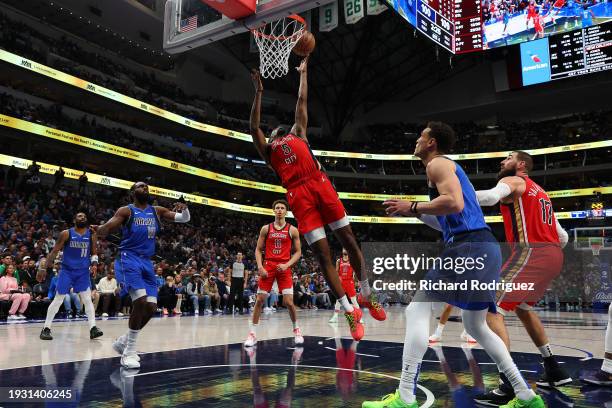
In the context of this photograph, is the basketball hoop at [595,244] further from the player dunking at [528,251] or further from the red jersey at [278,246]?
the player dunking at [528,251]

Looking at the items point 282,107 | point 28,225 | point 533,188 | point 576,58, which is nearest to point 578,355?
point 533,188

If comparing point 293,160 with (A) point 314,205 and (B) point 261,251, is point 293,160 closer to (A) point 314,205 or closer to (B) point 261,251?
(A) point 314,205

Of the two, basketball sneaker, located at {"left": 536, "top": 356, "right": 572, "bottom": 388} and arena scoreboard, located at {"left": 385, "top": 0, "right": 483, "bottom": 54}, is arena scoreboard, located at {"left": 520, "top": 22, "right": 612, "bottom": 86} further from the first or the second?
basketball sneaker, located at {"left": 536, "top": 356, "right": 572, "bottom": 388}

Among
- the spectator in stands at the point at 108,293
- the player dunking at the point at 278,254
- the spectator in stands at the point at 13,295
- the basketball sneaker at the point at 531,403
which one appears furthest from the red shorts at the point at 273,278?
the spectator in stands at the point at 108,293

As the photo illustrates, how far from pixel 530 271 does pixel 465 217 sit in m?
1.48

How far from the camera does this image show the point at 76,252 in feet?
26.9

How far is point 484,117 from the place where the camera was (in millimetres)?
42625

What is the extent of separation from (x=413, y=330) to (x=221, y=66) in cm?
3738

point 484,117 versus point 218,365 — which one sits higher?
point 484,117

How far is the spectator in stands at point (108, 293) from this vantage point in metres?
12.9

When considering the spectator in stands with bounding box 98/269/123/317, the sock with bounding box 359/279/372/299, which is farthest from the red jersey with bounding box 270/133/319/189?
the spectator in stands with bounding box 98/269/123/317

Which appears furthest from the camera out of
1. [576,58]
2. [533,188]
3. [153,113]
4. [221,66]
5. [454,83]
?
[454,83]

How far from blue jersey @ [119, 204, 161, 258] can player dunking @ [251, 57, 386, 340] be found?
1.78 meters

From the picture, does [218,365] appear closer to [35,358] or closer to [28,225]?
[35,358]
